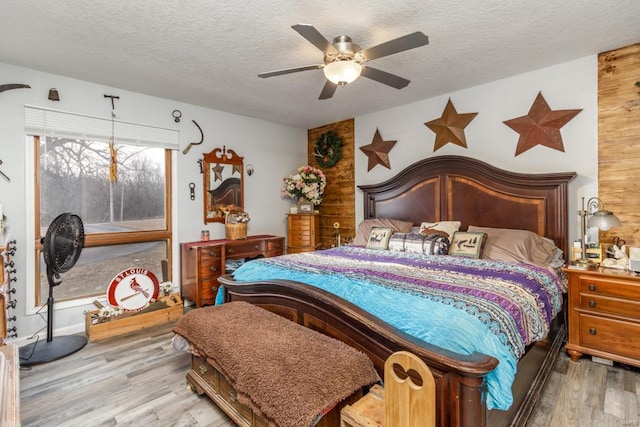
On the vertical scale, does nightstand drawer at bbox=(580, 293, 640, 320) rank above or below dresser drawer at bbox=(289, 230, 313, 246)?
below

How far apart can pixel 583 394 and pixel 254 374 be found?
2221mm

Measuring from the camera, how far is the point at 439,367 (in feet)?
4.74

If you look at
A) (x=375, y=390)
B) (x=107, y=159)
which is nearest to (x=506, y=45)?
(x=375, y=390)

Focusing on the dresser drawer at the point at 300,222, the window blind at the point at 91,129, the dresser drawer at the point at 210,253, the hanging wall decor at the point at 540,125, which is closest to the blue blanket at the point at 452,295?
the dresser drawer at the point at 210,253

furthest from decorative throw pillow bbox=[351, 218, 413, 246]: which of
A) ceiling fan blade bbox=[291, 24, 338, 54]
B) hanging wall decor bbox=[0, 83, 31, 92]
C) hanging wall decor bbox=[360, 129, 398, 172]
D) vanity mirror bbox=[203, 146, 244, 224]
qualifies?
hanging wall decor bbox=[0, 83, 31, 92]

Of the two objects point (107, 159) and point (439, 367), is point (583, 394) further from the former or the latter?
point (107, 159)

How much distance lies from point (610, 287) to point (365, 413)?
2251 millimetres

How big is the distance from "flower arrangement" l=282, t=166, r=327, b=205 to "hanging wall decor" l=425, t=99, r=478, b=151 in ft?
5.82

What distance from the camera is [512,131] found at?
3.40 meters

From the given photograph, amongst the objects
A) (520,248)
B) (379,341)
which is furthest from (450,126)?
(379,341)

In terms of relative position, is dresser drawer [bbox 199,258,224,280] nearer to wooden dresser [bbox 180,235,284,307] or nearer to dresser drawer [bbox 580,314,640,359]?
wooden dresser [bbox 180,235,284,307]

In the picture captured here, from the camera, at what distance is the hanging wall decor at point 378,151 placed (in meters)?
4.48

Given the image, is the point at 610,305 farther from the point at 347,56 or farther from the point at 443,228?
the point at 347,56

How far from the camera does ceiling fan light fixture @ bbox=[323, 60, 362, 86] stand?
7.18ft
